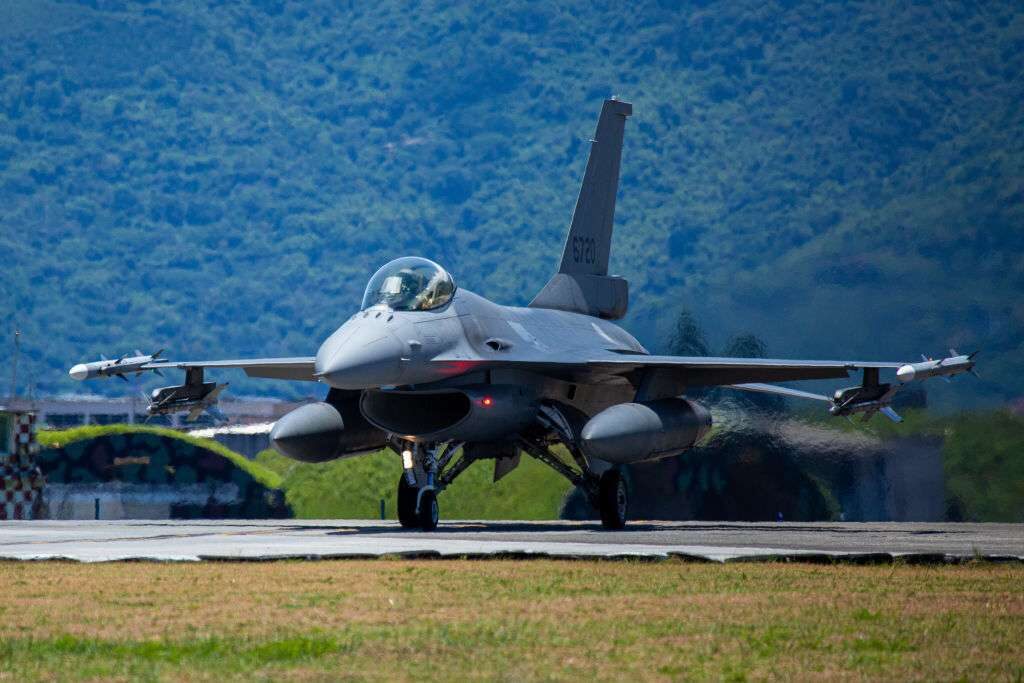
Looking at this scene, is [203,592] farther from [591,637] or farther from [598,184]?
[598,184]

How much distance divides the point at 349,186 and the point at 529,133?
25.4 m

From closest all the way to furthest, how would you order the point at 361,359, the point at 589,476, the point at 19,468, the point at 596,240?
1. the point at 361,359
2. the point at 589,476
3. the point at 596,240
4. the point at 19,468

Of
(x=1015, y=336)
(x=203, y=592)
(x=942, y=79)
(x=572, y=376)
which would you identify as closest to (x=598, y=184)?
(x=572, y=376)

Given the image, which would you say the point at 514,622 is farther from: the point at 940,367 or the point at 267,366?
the point at 267,366

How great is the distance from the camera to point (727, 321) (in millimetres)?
35031

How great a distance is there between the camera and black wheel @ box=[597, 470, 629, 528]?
978 inches

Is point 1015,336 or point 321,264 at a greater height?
point 321,264

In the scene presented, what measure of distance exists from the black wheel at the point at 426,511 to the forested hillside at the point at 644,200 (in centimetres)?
958

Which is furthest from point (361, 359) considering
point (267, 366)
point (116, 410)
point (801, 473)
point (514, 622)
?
point (116, 410)

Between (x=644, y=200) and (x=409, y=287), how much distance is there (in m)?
106

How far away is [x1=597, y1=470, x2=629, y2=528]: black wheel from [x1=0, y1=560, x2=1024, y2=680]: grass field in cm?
1003

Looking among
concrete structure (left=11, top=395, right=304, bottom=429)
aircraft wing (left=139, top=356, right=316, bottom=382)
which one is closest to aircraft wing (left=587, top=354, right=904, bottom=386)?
aircraft wing (left=139, top=356, right=316, bottom=382)

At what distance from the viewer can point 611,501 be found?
24.9 m

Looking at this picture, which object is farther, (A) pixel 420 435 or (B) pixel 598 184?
(B) pixel 598 184
